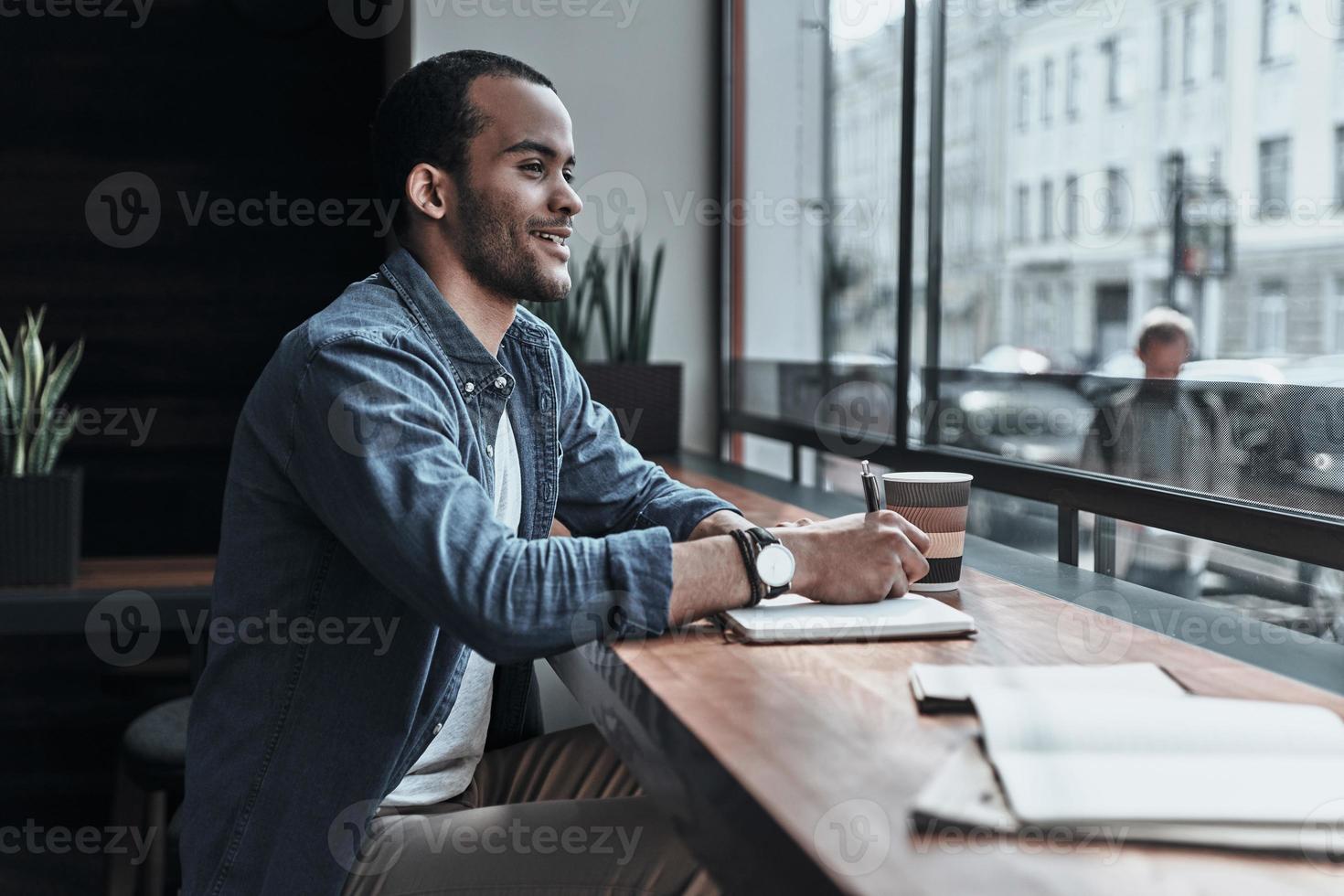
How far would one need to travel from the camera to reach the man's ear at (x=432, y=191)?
1519mm

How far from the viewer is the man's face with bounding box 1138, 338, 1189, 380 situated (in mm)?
1635

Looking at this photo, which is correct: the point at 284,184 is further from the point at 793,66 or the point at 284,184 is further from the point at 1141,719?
the point at 1141,719

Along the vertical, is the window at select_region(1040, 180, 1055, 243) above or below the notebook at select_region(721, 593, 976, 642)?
above

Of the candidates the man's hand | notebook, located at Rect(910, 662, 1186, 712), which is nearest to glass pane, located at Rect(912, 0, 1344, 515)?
the man's hand

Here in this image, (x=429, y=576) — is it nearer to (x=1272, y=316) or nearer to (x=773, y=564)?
(x=773, y=564)

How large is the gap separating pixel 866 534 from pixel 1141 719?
53 centimetres

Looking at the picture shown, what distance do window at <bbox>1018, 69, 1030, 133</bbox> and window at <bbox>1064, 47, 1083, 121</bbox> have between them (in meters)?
1.27

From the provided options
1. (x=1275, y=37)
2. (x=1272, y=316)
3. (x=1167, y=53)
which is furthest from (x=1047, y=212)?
(x=1275, y=37)

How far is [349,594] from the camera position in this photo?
4.10ft

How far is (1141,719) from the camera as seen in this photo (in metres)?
0.76

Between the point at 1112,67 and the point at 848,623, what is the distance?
33.4 m

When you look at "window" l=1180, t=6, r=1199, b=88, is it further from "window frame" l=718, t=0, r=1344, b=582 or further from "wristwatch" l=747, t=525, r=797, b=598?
"wristwatch" l=747, t=525, r=797, b=598

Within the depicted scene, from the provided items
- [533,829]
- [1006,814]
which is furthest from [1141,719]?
[533,829]

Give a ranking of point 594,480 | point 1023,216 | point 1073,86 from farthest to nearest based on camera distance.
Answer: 1. point 1023,216
2. point 1073,86
3. point 594,480
